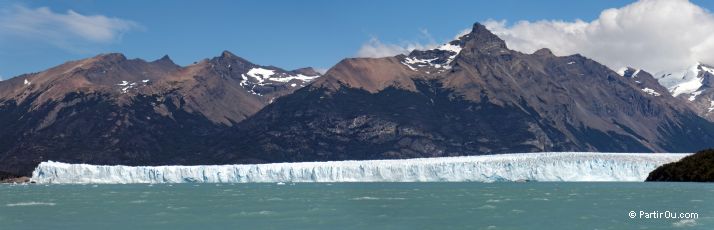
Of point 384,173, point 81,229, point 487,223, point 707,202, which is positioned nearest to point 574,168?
point 384,173

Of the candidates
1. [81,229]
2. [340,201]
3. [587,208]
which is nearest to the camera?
[81,229]

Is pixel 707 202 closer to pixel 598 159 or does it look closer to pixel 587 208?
pixel 587 208

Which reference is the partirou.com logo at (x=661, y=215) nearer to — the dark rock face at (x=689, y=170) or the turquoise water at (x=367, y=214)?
the turquoise water at (x=367, y=214)

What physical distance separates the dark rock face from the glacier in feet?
7.00

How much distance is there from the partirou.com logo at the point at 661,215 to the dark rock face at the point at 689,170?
62.4 metres

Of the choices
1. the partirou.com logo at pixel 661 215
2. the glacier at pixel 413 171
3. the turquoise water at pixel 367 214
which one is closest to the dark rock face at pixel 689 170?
the glacier at pixel 413 171

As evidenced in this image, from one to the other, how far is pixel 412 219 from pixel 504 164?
7372 cm

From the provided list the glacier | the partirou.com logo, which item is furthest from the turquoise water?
the glacier

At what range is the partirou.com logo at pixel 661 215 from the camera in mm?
43625

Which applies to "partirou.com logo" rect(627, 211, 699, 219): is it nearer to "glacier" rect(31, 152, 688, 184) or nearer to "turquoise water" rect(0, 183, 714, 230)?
"turquoise water" rect(0, 183, 714, 230)

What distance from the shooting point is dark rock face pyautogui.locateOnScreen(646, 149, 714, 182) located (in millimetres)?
105356

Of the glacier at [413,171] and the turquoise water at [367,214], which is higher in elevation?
the glacier at [413,171]

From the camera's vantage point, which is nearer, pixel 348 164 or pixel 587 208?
pixel 587 208

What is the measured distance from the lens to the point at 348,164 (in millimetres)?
125312
